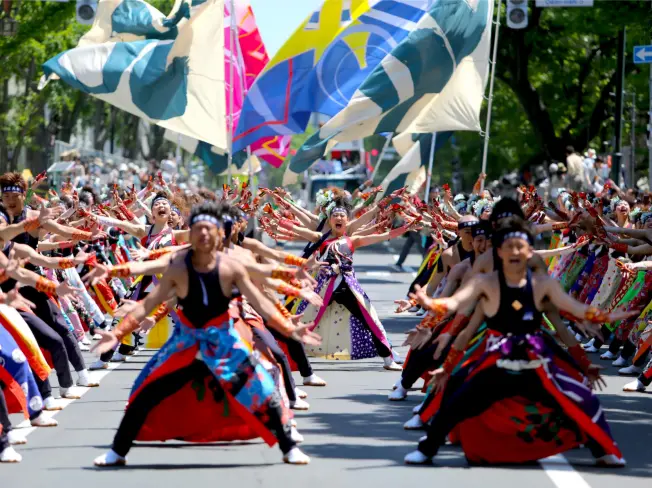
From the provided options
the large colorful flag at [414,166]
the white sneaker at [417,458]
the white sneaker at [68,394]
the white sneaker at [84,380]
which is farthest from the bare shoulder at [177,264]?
the large colorful flag at [414,166]

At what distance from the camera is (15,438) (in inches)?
437

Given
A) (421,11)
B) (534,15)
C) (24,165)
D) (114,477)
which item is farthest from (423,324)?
(24,165)

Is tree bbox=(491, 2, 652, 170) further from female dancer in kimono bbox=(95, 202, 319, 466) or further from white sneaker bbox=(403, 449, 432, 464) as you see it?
female dancer in kimono bbox=(95, 202, 319, 466)

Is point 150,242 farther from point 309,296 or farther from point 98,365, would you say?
point 309,296

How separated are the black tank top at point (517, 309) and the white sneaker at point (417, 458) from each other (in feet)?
3.10

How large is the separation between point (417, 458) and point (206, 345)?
4.93ft

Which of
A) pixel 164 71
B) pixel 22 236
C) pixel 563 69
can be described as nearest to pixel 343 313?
pixel 22 236

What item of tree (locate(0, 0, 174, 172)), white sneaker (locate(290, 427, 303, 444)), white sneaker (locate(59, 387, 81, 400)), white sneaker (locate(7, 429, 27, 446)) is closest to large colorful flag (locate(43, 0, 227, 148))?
white sneaker (locate(59, 387, 81, 400))

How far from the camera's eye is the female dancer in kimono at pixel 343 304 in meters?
16.0

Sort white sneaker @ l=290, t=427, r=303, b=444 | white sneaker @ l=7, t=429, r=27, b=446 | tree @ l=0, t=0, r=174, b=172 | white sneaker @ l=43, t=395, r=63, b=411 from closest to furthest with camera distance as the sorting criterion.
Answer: white sneaker @ l=290, t=427, r=303, b=444 < white sneaker @ l=7, t=429, r=27, b=446 < white sneaker @ l=43, t=395, r=63, b=411 < tree @ l=0, t=0, r=174, b=172

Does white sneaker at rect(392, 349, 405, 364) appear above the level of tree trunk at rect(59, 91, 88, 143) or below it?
above

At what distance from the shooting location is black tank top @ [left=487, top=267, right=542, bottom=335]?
9922 mm

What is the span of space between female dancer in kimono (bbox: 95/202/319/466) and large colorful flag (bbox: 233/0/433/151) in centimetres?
1441

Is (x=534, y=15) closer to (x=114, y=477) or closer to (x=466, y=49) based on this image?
(x=466, y=49)
